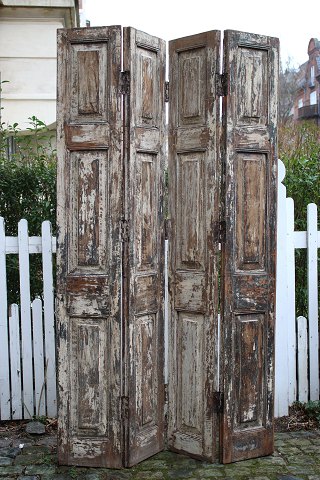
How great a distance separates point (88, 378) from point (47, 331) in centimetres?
101

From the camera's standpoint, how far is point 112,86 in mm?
3898

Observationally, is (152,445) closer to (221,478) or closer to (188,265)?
(221,478)

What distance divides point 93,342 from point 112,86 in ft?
5.66

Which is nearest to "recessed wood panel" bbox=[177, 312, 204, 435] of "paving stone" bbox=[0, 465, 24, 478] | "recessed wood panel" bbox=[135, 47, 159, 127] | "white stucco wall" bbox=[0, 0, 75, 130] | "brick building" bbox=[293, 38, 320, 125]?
"paving stone" bbox=[0, 465, 24, 478]

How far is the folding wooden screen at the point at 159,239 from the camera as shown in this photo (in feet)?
13.0

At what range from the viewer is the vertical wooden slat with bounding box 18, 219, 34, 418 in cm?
484

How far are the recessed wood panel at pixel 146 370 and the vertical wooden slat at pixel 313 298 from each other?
1584 millimetres

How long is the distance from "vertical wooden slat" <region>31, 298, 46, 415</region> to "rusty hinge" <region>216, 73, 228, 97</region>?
224cm

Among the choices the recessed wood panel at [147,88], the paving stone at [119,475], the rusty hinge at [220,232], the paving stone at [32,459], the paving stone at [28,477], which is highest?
the recessed wood panel at [147,88]

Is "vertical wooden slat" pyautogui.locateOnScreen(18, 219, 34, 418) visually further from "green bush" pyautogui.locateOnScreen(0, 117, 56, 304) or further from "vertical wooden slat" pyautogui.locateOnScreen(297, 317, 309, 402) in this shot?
"vertical wooden slat" pyautogui.locateOnScreen(297, 317, 309, 402)

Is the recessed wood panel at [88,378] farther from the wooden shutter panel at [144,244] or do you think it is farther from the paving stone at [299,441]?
the paving stone at [299,441]

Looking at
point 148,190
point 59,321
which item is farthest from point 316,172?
point 59,321

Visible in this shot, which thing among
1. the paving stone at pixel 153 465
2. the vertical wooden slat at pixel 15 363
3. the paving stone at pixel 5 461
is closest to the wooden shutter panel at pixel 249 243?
the paving stone at pixel 153 465

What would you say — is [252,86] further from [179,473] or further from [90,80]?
[179,473]
